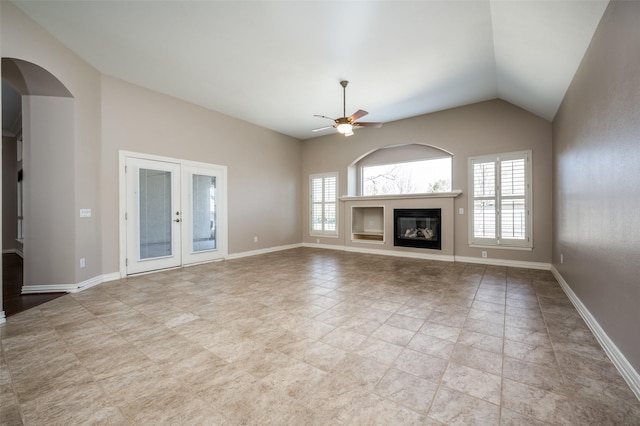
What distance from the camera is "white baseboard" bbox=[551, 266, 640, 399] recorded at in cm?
170

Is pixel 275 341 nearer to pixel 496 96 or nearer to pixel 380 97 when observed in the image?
pixel 380 97

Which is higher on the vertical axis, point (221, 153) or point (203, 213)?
point (221, 153)

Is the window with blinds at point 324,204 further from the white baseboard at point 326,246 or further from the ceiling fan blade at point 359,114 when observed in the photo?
the ceiling fan blade at point 359,114

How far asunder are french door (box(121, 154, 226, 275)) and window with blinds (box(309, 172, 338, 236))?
2.97 m

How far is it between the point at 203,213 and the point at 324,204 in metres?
3.55

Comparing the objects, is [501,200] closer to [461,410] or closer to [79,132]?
[461,410]

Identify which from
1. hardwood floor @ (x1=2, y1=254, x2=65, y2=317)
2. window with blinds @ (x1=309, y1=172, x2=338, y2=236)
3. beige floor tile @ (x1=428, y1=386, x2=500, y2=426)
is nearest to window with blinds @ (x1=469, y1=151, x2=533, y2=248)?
window with blinds @ (x1=309, y1=172, x2=338, y2=236)

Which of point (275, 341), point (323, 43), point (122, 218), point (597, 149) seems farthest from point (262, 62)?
point (597, 149)

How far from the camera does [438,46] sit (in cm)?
358

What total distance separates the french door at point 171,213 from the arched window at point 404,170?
4.01 meters

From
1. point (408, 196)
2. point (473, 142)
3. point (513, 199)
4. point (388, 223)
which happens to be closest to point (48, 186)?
point (388, 223)

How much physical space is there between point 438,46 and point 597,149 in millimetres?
2244

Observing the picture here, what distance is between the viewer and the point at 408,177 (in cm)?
703

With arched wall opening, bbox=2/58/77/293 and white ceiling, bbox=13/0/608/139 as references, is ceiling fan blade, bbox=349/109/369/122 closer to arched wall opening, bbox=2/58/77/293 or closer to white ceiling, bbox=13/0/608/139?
white ceiling, bbox=13/0/608/139
